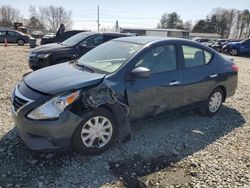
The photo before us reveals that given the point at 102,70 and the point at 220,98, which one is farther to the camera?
the point at 220,98

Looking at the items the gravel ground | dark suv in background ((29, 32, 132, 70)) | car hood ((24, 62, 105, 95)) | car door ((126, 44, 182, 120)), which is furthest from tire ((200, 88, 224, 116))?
dark suv in background ((29, 32, 132, 70))

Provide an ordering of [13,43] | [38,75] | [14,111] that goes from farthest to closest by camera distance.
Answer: [13,43]
[38,75]
[14,111]

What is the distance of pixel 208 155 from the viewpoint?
3869 mm

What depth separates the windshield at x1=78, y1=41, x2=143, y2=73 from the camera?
404 cm

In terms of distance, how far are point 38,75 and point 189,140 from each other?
2567 mm

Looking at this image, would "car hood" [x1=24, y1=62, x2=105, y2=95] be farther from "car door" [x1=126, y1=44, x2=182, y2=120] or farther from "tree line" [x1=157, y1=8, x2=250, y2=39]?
"tree line" [x1=157, y1=8, x2=250, y2=39]

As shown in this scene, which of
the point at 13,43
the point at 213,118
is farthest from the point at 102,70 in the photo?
the point at 13,43

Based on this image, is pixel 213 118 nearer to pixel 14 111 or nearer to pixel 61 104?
pixel 61 104

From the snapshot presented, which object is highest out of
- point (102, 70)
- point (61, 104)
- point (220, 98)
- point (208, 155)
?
point (102, 70)

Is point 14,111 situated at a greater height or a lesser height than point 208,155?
greater

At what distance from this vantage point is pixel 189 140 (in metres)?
4.28

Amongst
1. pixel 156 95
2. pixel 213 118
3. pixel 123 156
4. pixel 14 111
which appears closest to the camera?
pixel 14 111

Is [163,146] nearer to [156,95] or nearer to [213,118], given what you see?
[156,95]

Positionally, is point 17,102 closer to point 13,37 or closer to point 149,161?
point 149,161
